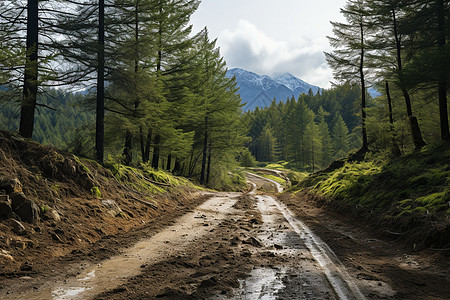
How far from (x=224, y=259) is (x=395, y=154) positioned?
45.3 ft

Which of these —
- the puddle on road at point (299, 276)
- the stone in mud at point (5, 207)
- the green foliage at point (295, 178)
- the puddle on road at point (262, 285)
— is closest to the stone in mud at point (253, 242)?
the puddle on road at point (299, 276)

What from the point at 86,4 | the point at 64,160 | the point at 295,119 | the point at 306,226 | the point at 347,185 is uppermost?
the point at 295,119

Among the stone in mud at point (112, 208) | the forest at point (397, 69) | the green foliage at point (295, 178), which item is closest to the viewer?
the stone in mud at point (112, 208)

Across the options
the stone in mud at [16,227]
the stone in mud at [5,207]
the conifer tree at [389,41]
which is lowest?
the stone in mud at [16,227]

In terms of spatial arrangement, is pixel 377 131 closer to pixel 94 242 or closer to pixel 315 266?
pixel 315 266

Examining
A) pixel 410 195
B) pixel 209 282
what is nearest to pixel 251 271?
pixel 209 282

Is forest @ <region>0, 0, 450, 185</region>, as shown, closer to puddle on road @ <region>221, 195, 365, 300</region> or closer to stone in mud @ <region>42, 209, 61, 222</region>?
stone in mud @ <region>42, 209, 61, 222</region>

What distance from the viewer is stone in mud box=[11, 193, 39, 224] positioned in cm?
580

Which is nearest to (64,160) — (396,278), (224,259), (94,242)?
(94,242)

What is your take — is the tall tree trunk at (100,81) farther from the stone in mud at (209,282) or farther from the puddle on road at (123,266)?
the stone in mud at (209,282)

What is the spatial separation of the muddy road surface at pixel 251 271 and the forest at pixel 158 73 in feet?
19.0

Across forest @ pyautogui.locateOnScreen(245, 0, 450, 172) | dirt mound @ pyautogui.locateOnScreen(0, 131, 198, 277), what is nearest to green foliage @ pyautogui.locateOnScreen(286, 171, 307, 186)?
forest @ pyautogui.locateOnScreen(245, 0, 450, 172)

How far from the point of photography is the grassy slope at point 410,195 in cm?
624

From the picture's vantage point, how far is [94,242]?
6.28 meters
